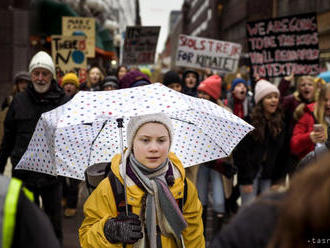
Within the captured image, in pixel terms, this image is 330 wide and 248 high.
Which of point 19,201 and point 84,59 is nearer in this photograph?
point 19,201

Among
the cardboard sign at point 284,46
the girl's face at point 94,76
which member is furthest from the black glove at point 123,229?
the girl's face at point 94,76

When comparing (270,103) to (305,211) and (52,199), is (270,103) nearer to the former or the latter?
(52,199)

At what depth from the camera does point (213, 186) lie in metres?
5.98

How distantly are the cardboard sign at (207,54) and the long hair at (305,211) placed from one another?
34.2 ft

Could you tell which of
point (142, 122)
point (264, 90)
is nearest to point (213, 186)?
point (264, 90)

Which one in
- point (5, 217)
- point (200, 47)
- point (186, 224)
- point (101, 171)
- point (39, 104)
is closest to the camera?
point (5, 217)

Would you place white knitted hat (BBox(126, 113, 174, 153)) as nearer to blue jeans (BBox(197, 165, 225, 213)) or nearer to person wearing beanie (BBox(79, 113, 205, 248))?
person wearing beanie (BBox(79, 113, 205, 248))

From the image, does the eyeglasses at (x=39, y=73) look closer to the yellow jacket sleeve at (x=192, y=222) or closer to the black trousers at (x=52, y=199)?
the black trousers at (x=52, y=199)

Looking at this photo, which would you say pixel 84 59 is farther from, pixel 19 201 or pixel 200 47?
pixel 19 201

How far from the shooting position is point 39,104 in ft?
16.0

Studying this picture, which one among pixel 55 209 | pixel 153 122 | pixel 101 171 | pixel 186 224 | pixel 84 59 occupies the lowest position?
pixel 55 209

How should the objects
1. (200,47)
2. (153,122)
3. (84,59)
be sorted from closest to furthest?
(153,122) → (84,59) → (200,47)

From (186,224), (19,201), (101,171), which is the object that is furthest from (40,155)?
(19,201)

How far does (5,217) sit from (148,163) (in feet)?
5.42
